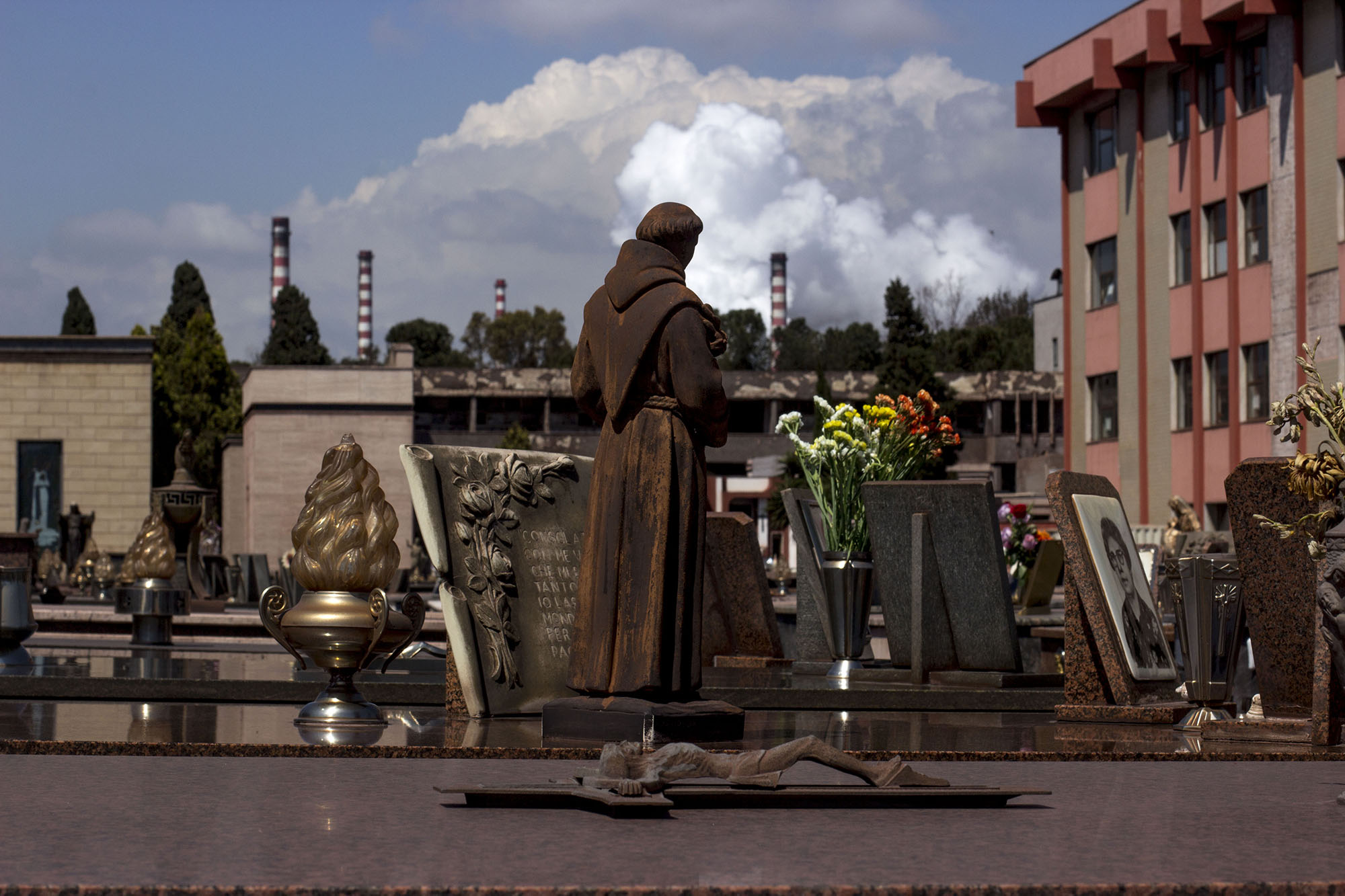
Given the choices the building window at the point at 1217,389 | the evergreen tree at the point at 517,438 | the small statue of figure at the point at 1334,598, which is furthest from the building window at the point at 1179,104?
the evergreen tree at the point at 517,438

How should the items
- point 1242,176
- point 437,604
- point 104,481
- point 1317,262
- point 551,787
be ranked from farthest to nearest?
point 104,481 < point 1242,176 < point 1317,262 < point 437,604 < point 551,787

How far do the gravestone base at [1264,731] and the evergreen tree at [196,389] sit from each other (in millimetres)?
70155

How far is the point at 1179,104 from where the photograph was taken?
123 ft

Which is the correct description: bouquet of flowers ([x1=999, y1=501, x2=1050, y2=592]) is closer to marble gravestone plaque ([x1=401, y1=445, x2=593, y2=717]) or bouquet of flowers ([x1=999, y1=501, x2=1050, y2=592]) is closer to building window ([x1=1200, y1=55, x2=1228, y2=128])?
marble gravestone plaque ([x1=401, y1=445, x2=593, y2=717])

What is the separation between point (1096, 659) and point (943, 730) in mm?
1205

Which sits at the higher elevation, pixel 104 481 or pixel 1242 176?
pixel 1242 176

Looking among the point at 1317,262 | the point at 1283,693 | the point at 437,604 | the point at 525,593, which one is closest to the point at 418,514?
the point at 525,593

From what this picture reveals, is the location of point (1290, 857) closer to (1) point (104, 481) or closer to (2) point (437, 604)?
(2) point (437, 604)

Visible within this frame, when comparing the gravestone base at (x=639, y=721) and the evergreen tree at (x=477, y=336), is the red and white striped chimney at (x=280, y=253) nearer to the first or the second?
the evergreen tree at (x=477, y=336)

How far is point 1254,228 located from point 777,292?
76874 millimetres

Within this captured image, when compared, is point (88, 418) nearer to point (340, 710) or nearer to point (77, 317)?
point (77, 317)

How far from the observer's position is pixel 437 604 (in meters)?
25.3

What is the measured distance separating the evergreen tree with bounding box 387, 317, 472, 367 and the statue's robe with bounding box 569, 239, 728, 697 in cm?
11251

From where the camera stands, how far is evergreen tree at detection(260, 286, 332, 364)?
92500mm
